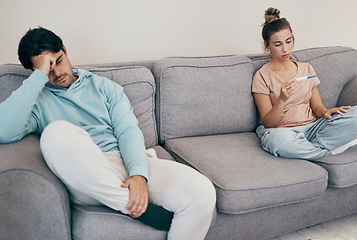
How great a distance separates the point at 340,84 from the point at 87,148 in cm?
165

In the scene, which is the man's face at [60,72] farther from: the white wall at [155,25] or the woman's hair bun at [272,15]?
the woman's hair bun at [272,15]

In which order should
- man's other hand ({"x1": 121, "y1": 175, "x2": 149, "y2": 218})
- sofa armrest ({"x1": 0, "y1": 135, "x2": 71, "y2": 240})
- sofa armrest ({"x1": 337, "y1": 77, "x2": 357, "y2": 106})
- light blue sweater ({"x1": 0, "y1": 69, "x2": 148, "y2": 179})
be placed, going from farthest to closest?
sofa armrest ({"x1": 337, "y1": 77, "x2": 357, "y2": 106})
light blue sweater ({"x1": 0, "y1": 69, "x2": 148, "y2": 179})
man's other hand ({"x1": 121, "y1": 175, "x2": 149, "y2": 218})
sofa armrest ({"x1": 0, "y1": 135, "x2": 71, "y2": 240})

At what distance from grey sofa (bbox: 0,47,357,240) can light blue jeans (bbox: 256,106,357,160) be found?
5cm

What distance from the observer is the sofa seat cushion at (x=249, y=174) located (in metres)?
1.39

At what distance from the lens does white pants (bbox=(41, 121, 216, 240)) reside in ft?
3.69

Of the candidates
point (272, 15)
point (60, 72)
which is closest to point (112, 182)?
point (60, 72)

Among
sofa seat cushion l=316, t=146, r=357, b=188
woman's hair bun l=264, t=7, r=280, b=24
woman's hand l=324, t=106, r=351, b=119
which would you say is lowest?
sofa seat cushion l=316, t=146, r=357, b=188

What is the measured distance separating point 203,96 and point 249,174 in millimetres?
563

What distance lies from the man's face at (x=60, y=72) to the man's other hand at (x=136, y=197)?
493 millimetres

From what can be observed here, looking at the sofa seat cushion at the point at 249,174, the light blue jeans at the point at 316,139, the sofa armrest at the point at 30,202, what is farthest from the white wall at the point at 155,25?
the sofa armrest at the point at 30,202

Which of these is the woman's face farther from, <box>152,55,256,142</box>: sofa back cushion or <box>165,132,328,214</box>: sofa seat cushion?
<box>165,132,328,214</box>: sofa seat cushion

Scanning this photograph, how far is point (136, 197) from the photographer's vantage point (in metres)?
1.17

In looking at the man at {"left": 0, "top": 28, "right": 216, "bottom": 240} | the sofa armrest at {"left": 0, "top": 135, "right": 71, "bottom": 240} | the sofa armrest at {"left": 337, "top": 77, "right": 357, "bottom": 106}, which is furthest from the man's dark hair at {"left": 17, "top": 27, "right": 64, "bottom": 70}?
the sofa armrest at {"left": 337, "top": 77, "right": 357, "bottom": 106}

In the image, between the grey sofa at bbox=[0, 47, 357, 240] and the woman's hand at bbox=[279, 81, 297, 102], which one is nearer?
the grey sofa at bbox=[0, 47, 357, 240]
